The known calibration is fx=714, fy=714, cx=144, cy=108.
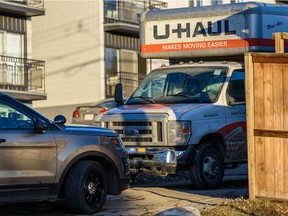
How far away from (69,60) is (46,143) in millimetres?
21849

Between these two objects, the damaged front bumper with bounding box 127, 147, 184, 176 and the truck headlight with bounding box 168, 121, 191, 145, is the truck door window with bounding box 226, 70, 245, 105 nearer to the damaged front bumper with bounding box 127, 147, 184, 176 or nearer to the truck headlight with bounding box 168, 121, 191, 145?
the truck headlight with bounding box 168, 121, 191, 145

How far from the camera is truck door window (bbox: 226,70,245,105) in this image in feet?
42.0

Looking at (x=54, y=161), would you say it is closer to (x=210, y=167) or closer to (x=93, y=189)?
(x=93, y=189)

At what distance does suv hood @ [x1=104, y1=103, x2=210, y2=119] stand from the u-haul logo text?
5.84 feet

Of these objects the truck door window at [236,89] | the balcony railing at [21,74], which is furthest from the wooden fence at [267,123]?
the balcony railing at [21,74]

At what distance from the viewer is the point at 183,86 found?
13.0 m

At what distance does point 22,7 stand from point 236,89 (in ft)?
52.7

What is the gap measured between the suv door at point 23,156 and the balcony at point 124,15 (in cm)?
2129

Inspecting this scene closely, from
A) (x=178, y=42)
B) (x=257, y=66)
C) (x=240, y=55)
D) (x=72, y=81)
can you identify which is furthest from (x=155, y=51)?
(x=72, y=81)

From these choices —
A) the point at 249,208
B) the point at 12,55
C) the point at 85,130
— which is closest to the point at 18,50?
the point at 12,55

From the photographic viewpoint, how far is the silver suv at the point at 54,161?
8.77 m

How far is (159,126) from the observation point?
12008 millimetres

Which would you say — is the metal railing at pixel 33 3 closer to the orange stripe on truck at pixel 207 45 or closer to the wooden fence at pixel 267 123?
the orange stripe on truck at pixel 207 45

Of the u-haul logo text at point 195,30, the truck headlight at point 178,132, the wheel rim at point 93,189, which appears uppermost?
the u-haul logo text at point 195,30
